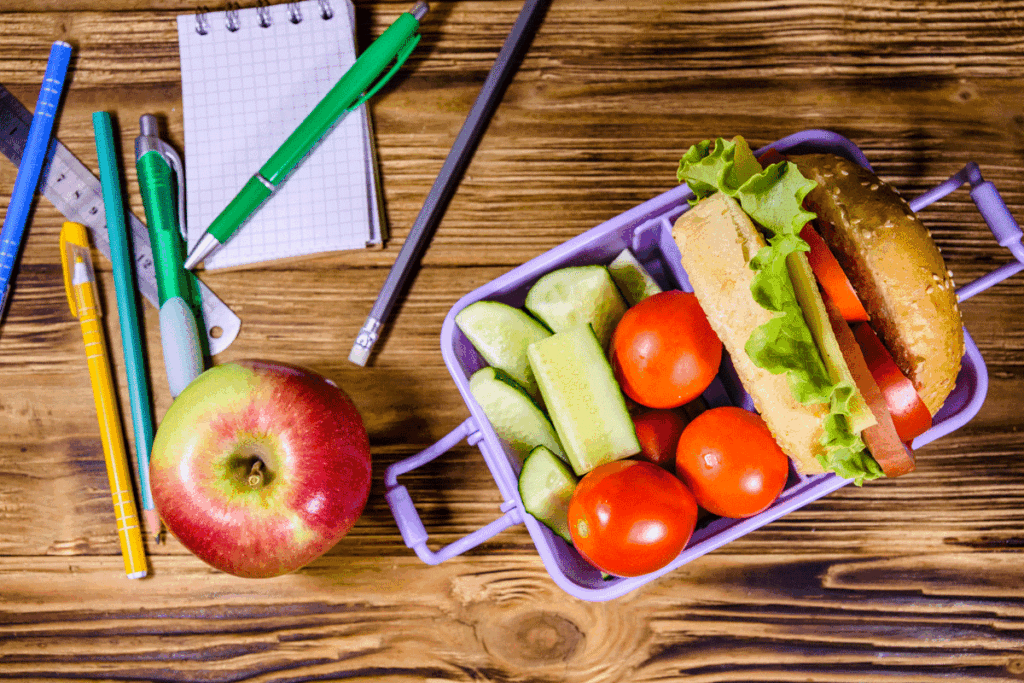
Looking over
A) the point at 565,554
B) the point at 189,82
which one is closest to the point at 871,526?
the point at 565,554

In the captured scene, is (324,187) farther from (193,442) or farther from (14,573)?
(14,573)

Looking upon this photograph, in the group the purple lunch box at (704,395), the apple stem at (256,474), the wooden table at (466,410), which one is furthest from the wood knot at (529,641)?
the apple stem at (256,474)

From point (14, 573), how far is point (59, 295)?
35 cm

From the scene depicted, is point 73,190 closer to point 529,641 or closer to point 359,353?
point 359,353

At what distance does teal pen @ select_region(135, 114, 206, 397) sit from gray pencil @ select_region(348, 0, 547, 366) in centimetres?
19

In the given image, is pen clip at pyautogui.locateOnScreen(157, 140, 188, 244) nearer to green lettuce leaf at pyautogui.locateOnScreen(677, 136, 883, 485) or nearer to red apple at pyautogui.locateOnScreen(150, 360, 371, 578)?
red apple at pyautogui.locateOnScreen(150, 360, 371, 578)

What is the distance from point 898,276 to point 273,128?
723mm

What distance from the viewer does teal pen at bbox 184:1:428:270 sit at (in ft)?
2.51

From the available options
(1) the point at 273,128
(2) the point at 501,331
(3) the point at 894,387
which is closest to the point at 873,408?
(3) the point at 894,387

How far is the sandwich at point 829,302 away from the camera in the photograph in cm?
55

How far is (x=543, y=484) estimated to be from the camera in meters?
0.65

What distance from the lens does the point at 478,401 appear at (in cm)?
67

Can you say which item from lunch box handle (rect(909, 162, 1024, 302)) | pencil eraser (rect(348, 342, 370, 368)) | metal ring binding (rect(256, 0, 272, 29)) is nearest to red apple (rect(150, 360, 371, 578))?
pencil eraser (rect(348, 342, 370, 368))

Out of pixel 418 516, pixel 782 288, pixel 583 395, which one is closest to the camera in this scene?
pixel 782 288
